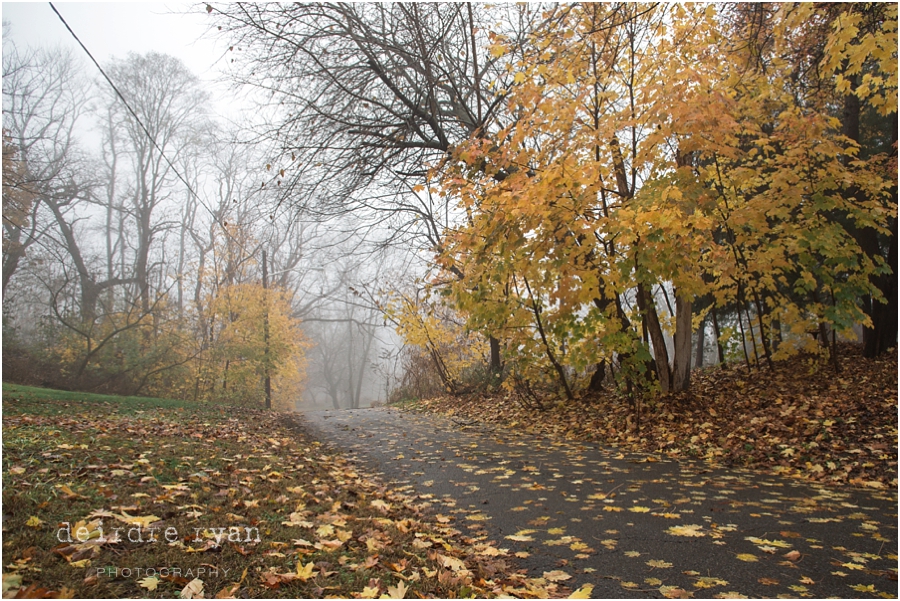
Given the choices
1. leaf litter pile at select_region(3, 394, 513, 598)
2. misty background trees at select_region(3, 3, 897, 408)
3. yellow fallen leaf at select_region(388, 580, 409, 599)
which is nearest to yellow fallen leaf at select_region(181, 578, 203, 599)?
leaf litter pile at select_region(3, 394, 513, 598)

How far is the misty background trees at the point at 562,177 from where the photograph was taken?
20.4ft

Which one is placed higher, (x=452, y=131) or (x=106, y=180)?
(x=106, y=180)

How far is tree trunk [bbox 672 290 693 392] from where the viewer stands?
7598 millimetres

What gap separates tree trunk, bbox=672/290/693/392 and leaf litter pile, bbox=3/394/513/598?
4879mm

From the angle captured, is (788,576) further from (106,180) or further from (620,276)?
(106,180)

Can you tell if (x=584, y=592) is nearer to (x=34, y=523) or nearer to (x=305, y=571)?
(x=305, y=571)

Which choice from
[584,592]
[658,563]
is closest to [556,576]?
[584,592]

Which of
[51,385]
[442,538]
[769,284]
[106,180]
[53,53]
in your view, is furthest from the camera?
[106,180]

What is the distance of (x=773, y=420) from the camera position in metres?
6.02

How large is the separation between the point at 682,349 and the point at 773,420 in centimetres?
180

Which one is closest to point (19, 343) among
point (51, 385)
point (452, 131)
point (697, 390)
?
point (51, 385)

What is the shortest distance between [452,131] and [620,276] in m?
5.33

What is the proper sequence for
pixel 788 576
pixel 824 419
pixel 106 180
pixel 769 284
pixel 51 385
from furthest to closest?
pixel 106 180, pixel 51 385, pixel 769 284, pixel 824 419, pixel 788 576

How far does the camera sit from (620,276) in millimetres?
6414
